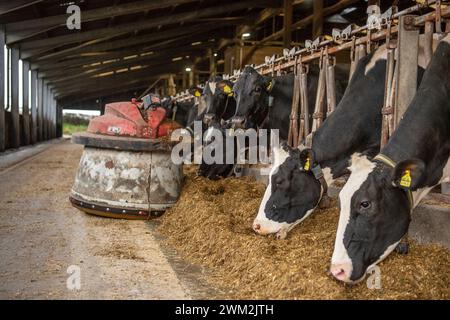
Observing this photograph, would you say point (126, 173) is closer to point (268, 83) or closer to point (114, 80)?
point (268, 83)

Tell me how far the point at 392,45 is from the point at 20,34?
13.3 meters

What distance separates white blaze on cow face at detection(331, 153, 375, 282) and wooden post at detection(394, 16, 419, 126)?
113 centimetres

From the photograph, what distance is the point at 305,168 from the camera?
4.17 metres

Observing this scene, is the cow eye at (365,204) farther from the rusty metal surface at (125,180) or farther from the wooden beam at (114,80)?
the wooden beam at (114,80)

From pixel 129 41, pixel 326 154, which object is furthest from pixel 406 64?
pixel 129 41

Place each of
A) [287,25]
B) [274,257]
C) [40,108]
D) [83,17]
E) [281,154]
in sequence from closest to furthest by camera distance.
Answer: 1. [274,257]
2. [281,154]
3. [287,25]
4. [83,17]
5. [40,108]

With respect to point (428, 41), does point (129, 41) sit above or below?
above

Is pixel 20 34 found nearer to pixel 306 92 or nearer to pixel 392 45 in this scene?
pixel 306 92

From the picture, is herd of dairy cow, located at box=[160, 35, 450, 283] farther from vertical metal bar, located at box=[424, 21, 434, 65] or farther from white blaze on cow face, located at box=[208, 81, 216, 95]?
white blaze on cow face, located at box=[208, 81, 216, 95]

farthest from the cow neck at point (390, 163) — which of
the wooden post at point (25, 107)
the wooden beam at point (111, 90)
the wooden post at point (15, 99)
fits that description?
the wooden beam at point (111, 90)

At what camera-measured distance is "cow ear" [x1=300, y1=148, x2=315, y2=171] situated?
13.5ft

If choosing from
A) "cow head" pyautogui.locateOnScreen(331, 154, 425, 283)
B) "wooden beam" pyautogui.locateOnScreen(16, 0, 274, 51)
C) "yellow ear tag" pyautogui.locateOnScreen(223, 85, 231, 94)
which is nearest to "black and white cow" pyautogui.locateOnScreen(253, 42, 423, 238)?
"cow head" pyautogui.locateOnScreen(331, 154, 425, 283)

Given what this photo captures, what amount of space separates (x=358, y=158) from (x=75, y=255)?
2.24 m

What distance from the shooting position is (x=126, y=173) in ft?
17.6
